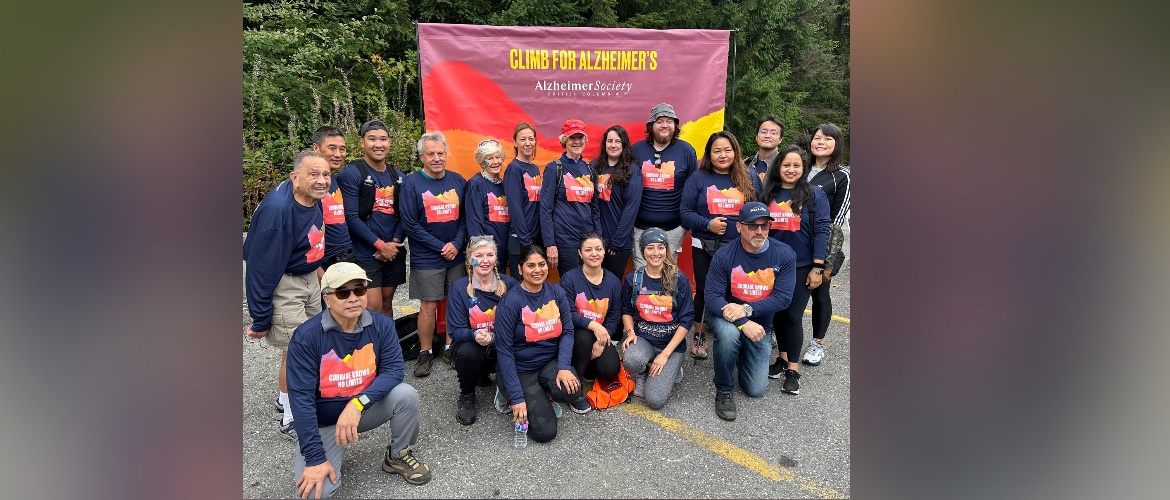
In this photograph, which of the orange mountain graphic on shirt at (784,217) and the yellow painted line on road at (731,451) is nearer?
the yellow painted line on road at (731,451)

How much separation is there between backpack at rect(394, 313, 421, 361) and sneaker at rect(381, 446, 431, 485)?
4.88 feet

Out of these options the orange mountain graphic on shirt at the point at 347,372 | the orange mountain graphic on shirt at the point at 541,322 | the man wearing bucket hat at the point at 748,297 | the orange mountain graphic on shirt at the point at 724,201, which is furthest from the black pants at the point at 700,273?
the orange mountain graphic on shirt at the point at 347,372

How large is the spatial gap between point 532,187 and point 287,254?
1871 mm

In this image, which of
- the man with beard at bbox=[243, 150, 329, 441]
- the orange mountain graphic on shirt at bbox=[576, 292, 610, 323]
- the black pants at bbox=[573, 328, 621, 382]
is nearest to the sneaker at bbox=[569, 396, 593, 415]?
the black pants at bbox=[573, 328, 621, 382]

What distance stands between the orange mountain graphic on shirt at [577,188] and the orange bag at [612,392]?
1.31 meters

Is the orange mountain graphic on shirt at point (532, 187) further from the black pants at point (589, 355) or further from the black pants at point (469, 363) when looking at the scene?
the black pants at point (469, 363)

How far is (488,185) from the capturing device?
422 cm

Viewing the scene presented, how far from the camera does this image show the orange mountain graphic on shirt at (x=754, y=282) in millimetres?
3756

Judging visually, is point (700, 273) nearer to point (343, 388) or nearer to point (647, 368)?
point (647, 368)

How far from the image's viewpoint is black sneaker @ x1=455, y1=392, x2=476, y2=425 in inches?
136

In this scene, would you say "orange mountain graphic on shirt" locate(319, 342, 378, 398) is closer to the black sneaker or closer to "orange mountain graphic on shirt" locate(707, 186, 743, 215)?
the black sneaker
